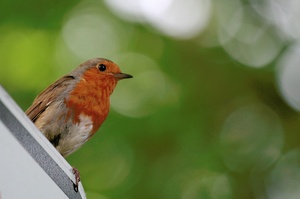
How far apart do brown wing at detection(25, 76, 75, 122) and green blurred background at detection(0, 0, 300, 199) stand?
0.16 metres

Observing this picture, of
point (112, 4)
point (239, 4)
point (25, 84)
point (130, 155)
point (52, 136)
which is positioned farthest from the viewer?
point (239, 4)

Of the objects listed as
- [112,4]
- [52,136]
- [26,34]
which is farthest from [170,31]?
[52,136]

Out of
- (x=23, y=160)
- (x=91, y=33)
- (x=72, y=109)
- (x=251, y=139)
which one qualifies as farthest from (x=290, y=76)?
(x=23, y=160)

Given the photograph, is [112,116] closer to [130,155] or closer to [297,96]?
[130,155]

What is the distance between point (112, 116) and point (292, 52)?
142 cm

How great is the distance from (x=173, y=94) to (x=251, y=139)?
0.69m

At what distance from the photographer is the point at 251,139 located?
448cm

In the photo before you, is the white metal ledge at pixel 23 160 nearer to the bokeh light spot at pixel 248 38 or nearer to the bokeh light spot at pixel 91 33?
the bokeh light spot at pixel 91 33

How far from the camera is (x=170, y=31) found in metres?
4.36

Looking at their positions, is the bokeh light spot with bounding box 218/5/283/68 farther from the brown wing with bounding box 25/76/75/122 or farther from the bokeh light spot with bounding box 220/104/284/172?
the brown wing with bounding box 25/76/75/122

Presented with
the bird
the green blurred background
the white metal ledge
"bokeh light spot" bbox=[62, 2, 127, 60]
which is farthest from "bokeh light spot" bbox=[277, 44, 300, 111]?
the white metal ledge

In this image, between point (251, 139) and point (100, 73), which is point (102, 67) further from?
point (251, 139)

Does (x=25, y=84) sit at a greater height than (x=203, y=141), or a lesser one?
greater

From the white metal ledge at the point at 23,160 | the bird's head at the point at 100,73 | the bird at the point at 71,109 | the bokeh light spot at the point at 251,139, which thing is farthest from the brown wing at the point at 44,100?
the white metal ledge at the point at 23,160
